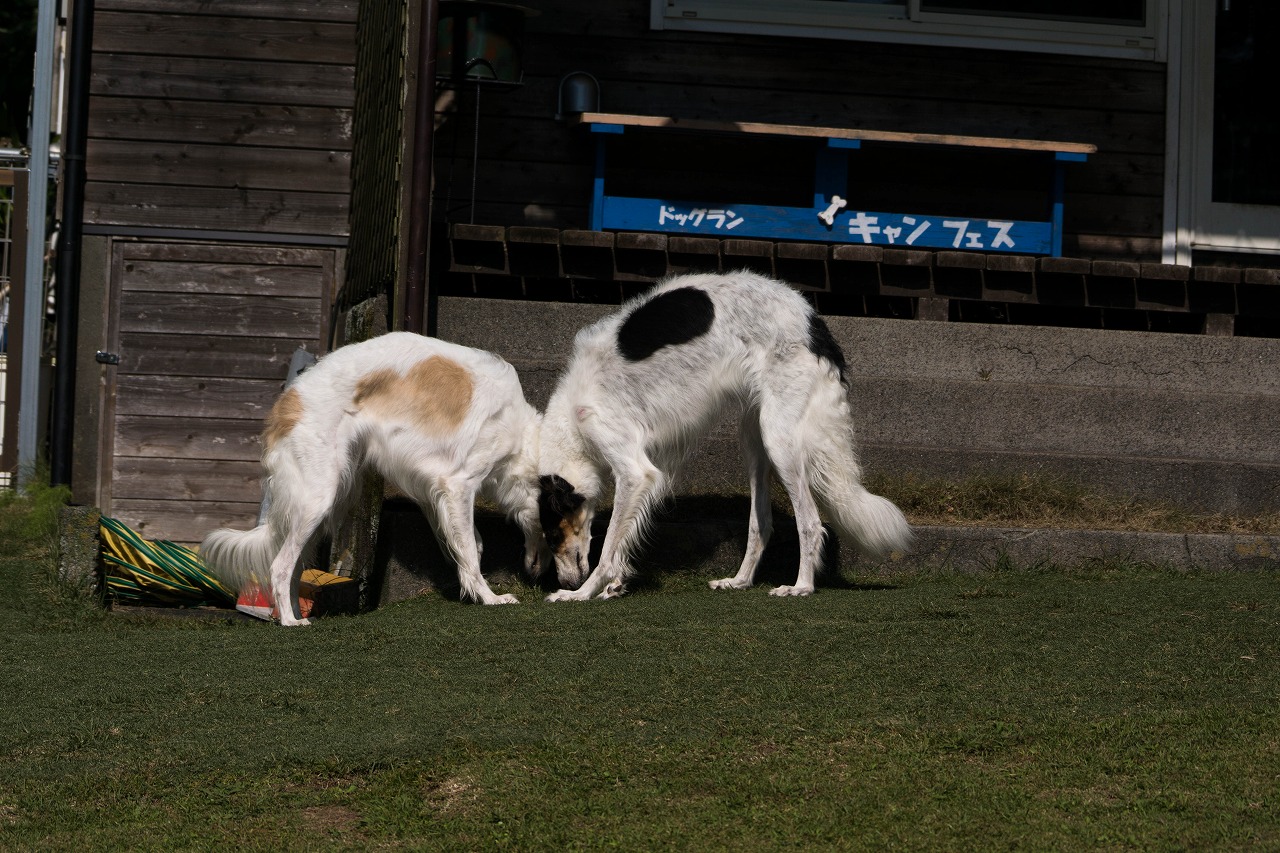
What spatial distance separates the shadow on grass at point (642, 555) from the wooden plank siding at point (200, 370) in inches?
122

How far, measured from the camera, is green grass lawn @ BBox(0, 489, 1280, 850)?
2832 millimetres

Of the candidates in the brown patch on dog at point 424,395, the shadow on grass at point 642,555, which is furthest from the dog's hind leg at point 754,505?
the brown patch on dog at point 424,395

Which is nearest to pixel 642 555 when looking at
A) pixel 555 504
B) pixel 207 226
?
pixel 555 504

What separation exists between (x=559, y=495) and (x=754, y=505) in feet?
2.71

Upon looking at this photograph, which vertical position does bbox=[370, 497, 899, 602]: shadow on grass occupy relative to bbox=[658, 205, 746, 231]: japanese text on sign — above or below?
below

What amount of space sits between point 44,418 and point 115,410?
1354mm

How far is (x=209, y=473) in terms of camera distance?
28.4 ft

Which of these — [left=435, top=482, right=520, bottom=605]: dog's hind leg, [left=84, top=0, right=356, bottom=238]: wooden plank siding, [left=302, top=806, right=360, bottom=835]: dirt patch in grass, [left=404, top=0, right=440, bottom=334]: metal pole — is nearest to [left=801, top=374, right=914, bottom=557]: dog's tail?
[left=435, top=482, right=520, bottom=605]: dog's hind leg

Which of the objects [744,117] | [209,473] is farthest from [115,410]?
[744,117]

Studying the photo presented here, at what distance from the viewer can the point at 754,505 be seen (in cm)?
574

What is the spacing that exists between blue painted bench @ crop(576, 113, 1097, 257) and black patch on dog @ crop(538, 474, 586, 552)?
2.63 metres

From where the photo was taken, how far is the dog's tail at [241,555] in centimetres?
540

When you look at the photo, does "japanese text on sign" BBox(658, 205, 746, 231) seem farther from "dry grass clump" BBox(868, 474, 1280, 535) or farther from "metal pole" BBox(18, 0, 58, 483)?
"metal pole" BBox(18, 0, 58, 483)

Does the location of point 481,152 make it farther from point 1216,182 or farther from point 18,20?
point 18,20
